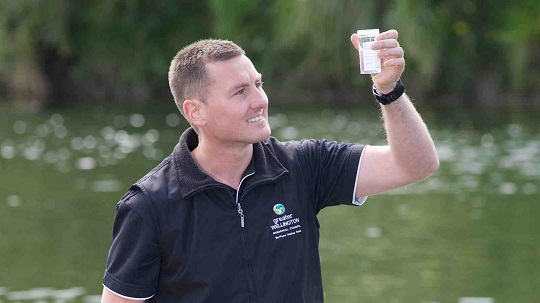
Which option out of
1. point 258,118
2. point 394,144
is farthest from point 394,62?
point 258,118

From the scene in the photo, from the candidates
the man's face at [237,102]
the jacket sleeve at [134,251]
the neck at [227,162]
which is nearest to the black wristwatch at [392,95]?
the man's face at [237,102]

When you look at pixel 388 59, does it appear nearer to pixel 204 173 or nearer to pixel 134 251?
pixel 204 173

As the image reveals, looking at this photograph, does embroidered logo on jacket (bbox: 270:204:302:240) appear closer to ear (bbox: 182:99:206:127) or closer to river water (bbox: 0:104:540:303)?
ear (bbox: 182:99:206:127)

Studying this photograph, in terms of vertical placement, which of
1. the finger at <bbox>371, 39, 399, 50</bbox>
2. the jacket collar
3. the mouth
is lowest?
the jacket collar

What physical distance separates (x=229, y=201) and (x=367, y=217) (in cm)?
1101

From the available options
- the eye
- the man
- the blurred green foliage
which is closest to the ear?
the man

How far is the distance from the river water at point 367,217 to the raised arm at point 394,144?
6046mm

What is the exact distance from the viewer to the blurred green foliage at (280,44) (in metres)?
29.5

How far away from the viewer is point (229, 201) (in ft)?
14.4

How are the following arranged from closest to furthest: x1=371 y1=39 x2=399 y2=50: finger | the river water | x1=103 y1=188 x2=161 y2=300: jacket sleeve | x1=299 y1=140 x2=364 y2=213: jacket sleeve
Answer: x1=371 y1=39 x2=399 y2=50: finger → x1=103 y1=188 x2=161 y2=300: jacket sleeve → x1=299 y1=140 x2=364 y2=213: jacket sleeve → the river water

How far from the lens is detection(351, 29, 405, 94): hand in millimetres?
4207

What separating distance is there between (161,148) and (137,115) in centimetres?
884

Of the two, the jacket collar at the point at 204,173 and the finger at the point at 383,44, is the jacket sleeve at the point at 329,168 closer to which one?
the jacket collar at the point at 204,173

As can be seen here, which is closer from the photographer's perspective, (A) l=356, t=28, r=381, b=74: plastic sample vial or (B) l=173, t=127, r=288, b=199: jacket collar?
(A) l=356, t=28, r=381, b=74: plastic sample vial
